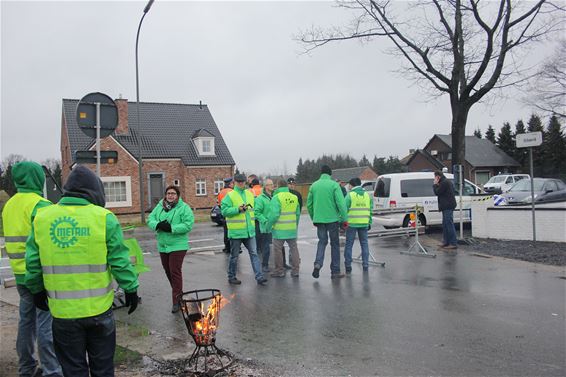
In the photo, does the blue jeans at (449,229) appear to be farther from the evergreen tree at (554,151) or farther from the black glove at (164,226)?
the evergreen tree at (554,151)

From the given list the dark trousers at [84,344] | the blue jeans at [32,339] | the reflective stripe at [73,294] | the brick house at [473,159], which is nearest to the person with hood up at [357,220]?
the blue jeans at [32,339]

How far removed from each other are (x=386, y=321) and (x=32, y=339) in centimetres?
417

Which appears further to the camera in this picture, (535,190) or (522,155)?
(522,155)

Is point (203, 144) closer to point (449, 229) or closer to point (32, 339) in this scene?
point (449, 229)

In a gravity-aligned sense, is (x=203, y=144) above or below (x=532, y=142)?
above

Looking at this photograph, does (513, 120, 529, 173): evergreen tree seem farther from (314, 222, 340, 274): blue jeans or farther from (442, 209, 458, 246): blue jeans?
(314, 222, 340, 274): blue jeans

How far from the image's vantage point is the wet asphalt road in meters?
4.78

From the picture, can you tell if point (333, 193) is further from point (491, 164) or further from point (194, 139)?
point (491, 164)

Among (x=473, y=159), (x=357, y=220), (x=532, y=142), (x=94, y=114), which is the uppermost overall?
(x=473, y=159)

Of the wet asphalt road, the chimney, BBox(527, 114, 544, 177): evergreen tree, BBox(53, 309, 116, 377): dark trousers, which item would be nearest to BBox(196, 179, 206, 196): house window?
the chimney

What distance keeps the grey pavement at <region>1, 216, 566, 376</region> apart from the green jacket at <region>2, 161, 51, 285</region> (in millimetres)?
1883

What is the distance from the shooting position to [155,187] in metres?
33.9

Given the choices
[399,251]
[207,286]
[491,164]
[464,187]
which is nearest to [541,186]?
[464,187]

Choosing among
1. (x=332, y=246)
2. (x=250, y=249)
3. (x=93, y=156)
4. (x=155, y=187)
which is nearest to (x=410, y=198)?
(x=332, y=246)
